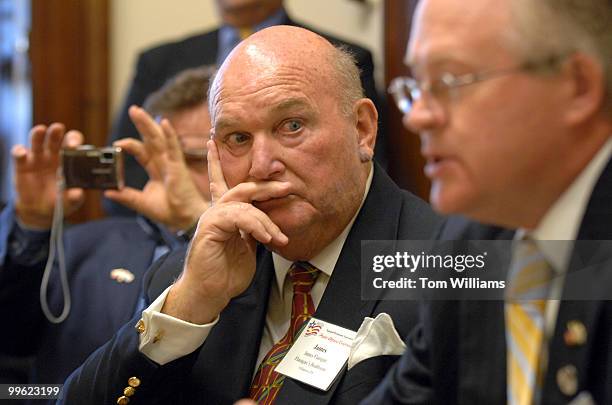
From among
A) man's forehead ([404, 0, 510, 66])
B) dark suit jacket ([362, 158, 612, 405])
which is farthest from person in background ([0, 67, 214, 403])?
man's forehead ([404, 0, 510, 66])

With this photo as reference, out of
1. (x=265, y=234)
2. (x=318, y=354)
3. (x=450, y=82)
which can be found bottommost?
(x=318, y=354)

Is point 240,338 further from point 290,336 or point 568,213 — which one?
point 568,213

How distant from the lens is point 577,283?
4.23ft

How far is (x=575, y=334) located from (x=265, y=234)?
2.38 ft

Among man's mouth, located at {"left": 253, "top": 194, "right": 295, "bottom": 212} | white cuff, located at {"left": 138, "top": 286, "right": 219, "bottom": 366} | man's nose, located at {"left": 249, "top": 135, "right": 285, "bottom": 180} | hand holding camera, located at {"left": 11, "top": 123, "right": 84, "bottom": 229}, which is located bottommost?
hand holding camera, located at {"left": 11, "top": 123, "right": 84, "bottom": 229}

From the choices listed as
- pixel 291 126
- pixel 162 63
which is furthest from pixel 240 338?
pixel 162 63

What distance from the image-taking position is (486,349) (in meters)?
1.41

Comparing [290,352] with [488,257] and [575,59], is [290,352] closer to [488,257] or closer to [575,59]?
[488,257]

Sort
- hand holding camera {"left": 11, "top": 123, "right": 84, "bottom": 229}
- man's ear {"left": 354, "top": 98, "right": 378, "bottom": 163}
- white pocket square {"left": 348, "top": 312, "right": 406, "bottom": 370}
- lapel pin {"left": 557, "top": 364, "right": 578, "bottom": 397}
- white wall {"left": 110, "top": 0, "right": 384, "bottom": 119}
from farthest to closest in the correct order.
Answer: white wall {"left": 110, "top": 0, "right": 384, "bottom": 119}, hand holding camera {"left": 11, "top": 123, "right": 84, "bottom": 229}, man's ear {"left": 354, "top": 98, "right": 378, "bottom": 163}, white pocket square {"left": 348, "top": 312, "right": 406, "bottom": 370}, lapel pin {"left": 557, "top": 364, "right": 578, "bottom": 397}

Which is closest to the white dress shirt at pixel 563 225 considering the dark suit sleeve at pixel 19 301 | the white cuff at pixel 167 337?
the white cuff at pixel 167 337

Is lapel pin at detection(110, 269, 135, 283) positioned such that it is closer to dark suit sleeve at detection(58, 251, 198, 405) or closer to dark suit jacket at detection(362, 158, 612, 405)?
dark suit sleeve at detection(58, 251, 198, 405)

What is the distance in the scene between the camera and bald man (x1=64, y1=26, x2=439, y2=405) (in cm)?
188

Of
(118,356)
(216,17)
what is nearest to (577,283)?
(118,356)

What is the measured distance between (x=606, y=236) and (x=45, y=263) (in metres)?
1.85
